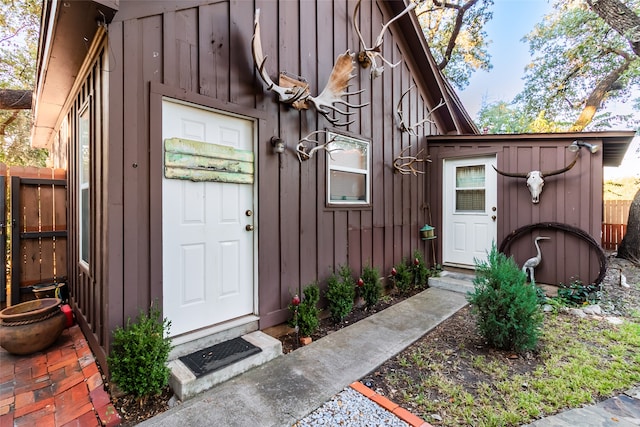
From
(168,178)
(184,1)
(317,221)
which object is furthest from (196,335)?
(184,1)

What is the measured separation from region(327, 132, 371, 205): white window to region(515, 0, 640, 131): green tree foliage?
33.0 feet

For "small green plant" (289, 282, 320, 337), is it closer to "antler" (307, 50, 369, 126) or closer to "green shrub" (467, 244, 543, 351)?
"green shrub" (467, 244, 543, 351)

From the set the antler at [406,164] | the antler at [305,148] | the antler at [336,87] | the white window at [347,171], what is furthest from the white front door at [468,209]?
the antler at [305,148]

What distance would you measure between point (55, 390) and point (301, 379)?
1.80 metres

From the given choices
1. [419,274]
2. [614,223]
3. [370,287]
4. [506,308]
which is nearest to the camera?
[506,308]

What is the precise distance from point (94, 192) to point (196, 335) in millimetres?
1499

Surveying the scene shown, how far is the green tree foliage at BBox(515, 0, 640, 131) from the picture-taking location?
9234 millimetres

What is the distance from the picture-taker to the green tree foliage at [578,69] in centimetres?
923

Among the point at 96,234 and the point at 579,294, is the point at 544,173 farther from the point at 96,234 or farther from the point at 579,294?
the point at 96,234

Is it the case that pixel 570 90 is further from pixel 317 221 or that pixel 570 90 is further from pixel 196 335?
pixel 196 335

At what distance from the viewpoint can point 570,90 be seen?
1168 centimetres

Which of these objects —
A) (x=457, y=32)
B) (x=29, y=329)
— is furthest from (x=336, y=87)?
(x=457, y=32)

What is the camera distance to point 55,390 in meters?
2.09

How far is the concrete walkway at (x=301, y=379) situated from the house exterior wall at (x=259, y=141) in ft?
2.25
